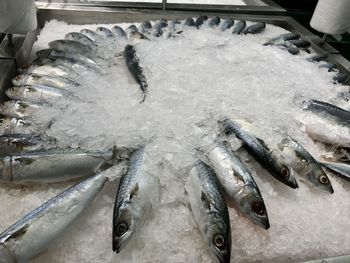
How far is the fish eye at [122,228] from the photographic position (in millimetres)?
1164

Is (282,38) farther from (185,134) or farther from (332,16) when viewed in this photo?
(185,134)

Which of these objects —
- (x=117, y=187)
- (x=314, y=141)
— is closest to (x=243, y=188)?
(x=117, y=187)

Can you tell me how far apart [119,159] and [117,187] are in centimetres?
14

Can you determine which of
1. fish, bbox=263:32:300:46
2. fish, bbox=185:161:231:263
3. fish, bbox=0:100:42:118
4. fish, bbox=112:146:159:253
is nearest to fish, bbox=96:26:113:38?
fish, bbox=0:100:42:118

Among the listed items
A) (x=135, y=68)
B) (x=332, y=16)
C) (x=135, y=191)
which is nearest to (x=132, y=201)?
(x=135, y=191)

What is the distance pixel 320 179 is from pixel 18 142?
1445 mm

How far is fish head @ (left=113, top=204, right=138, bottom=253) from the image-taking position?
1.15m

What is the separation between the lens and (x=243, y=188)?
138 cm

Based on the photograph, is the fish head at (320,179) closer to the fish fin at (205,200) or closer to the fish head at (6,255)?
the fish fin at (205,200)

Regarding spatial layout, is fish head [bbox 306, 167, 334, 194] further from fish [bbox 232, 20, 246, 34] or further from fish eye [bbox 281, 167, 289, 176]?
fish [bbox 232, 20, 246, 34]

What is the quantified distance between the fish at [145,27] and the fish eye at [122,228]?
1.93 m

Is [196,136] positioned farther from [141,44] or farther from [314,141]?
[141,44]

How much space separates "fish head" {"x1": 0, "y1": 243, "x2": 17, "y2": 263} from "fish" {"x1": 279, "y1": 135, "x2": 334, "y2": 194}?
4.12 ft

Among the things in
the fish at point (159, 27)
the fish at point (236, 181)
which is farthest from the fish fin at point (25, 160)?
the fish at point (159, 27)
